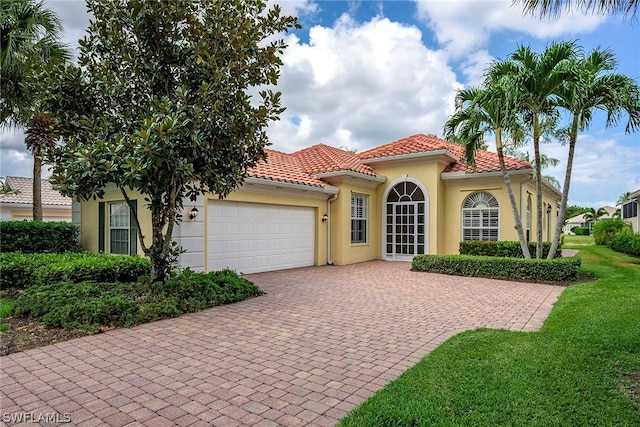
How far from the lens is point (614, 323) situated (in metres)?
5.86

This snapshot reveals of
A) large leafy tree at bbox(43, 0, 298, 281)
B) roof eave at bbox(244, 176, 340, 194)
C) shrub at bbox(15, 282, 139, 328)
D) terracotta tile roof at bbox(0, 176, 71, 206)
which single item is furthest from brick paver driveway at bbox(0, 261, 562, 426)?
terracotta tile roof at bbox(0, 176, 71, 206)

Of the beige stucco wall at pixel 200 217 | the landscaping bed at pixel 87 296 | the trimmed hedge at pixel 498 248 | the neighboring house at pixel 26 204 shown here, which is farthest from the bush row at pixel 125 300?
the neighboring house at pixel 26 204

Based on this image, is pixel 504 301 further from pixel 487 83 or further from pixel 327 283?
pixel 487 83

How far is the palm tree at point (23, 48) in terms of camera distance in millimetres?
11477

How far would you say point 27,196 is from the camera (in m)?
23.2

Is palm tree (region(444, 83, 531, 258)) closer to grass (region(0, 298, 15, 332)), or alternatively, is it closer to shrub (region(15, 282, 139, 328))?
shrub (region(15, 282, 139, 328))

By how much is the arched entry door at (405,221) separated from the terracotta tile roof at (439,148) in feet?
4.67

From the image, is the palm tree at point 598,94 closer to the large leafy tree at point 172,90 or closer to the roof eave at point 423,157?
the roof eave at point 423,157

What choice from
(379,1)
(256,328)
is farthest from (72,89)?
(379,1)

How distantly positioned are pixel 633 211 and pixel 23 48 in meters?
33.7

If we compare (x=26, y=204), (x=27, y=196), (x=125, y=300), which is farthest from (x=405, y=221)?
(x=27, y=196)

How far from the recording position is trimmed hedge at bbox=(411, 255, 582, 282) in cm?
1070

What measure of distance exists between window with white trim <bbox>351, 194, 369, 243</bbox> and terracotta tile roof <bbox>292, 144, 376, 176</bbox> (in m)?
1.15

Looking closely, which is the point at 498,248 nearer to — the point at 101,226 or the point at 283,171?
the point at 283,171
